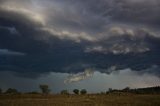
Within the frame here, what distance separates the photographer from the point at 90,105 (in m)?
56.4

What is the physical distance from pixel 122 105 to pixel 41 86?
75076mm

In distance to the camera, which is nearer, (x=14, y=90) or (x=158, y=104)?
(x=158, y=104)

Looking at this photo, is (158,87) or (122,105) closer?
(122,105)

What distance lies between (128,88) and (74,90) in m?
23.2

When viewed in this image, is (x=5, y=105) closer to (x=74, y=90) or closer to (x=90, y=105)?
(x=90, y=105)

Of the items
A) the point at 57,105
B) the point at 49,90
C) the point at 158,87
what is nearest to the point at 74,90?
the point at 49,90

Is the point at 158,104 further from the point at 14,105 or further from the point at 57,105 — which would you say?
the point at 14,105

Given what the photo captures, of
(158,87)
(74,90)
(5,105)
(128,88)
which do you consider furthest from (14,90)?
(5,105)

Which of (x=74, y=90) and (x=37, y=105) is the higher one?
(x=74, y=90)

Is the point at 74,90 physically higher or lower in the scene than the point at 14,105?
higher

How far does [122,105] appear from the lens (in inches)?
2180

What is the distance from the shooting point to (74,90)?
121438 mm

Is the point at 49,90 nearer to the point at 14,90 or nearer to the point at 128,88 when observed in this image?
the point at 14,90

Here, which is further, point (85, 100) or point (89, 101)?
point (85, 100)
